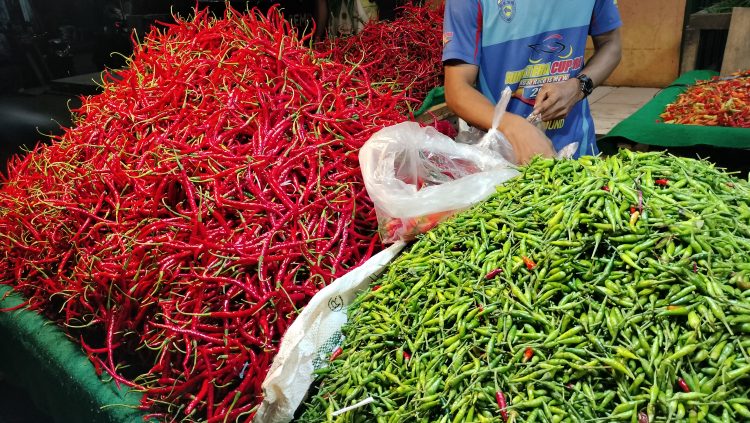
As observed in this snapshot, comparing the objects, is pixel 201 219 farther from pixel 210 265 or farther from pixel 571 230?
pixel 571 230

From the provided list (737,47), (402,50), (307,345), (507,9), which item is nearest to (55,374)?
(307,345)

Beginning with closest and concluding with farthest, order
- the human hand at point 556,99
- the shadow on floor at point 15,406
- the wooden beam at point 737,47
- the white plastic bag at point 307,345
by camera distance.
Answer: the white plastic bag at point 307,345, the human hand at point 556,99, the shadow on floor at point 15,406, the wooden beam at point 737,47

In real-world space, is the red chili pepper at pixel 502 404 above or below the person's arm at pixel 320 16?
below

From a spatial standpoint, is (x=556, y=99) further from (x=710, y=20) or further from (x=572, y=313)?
(x=710, y=20)

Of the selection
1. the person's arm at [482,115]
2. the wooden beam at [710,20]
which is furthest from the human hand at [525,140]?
the wooden beam at [710,20]

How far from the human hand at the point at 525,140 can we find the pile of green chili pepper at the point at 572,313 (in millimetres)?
371

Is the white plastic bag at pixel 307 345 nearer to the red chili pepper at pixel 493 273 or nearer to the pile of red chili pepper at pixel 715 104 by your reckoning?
the red chili pepper at pixel 493 273

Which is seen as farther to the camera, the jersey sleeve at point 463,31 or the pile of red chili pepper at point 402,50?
the pile of red chili pepper at point 402,50

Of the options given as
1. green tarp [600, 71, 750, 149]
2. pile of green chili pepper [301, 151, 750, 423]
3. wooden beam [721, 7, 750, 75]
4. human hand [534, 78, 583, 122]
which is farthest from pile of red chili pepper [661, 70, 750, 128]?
pile of green chili pepper [301, 151, 750, 423]

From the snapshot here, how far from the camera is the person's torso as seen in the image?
2.17 metres

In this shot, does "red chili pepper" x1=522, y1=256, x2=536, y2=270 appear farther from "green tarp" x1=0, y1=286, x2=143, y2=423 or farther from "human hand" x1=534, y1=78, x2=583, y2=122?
"green tarp" x1=0, y1=286, x2=143, y2=423

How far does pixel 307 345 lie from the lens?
52.8 inches

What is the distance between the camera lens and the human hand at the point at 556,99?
2.03m

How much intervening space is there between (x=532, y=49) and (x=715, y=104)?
262 centimetres
